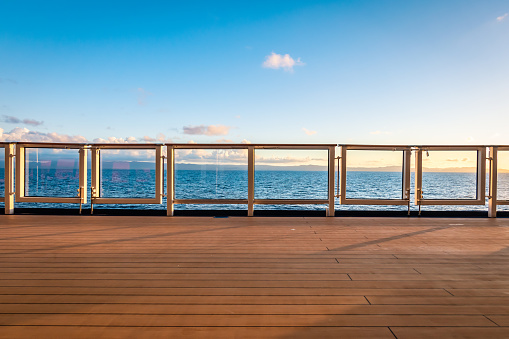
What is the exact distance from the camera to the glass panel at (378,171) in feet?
16.2

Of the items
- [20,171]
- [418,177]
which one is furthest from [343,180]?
[20,171]

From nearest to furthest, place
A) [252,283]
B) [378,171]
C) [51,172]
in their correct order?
[252,283] < [51,172] < [378,171]

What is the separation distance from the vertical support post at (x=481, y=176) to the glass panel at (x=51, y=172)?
23.3 feet

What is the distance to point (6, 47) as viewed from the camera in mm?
14367

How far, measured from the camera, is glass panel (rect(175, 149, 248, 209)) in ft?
16.1

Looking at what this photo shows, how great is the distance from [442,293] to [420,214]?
11.3 ft

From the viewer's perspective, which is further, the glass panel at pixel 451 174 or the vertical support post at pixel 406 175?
the vertical support post at pixel 406 175

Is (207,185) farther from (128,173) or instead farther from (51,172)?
(51,172)

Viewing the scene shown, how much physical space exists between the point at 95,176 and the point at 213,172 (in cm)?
211

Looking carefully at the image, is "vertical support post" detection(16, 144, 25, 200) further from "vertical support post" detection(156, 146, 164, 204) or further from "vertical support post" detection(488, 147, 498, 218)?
"vertical support post" detection(488, 147, 498, 218)

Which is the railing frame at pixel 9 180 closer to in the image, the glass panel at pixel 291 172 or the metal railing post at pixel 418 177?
the glass panel at pixel 291 172

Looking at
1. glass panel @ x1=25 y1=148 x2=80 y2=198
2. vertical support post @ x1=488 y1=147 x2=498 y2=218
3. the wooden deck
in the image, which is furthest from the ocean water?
the wooden deck

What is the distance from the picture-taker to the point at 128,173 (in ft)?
16.3

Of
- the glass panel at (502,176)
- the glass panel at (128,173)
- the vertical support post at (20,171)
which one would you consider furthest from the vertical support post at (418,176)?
the vertical support post at (20,171)
